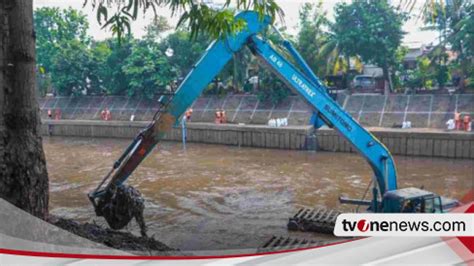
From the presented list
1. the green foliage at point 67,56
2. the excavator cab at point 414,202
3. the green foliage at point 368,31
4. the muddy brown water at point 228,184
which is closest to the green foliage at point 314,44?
the green foliage at point 368,31

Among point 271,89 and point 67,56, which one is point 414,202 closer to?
point 67,56

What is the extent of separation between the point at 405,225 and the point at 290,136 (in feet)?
36.1

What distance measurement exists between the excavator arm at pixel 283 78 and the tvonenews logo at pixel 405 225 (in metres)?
2.77

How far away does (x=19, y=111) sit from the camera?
4.81 feet

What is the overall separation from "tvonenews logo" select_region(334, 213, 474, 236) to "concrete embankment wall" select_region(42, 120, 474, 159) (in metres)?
7.31

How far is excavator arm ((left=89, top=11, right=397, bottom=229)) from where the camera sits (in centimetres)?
413

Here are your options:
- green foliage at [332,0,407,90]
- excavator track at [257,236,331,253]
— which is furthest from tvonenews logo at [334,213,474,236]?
green foliage at [332,0,407,90]

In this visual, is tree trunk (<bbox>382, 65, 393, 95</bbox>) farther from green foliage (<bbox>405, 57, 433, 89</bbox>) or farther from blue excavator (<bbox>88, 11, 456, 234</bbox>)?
blue excavator (<bbox>88, 11, 456, 234</bbox>)

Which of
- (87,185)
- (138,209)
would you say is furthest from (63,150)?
(138,209)

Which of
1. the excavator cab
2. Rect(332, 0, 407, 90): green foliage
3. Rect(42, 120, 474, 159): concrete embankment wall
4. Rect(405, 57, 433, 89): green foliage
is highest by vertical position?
Rect(332, 0, 407, 90): green foliage

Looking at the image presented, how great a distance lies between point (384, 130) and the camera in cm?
1137

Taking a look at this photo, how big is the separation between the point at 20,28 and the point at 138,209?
2.13m

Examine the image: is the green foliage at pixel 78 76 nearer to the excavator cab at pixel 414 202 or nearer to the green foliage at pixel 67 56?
the green foliage at pixel 67 56

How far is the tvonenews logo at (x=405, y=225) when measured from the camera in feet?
4.21
